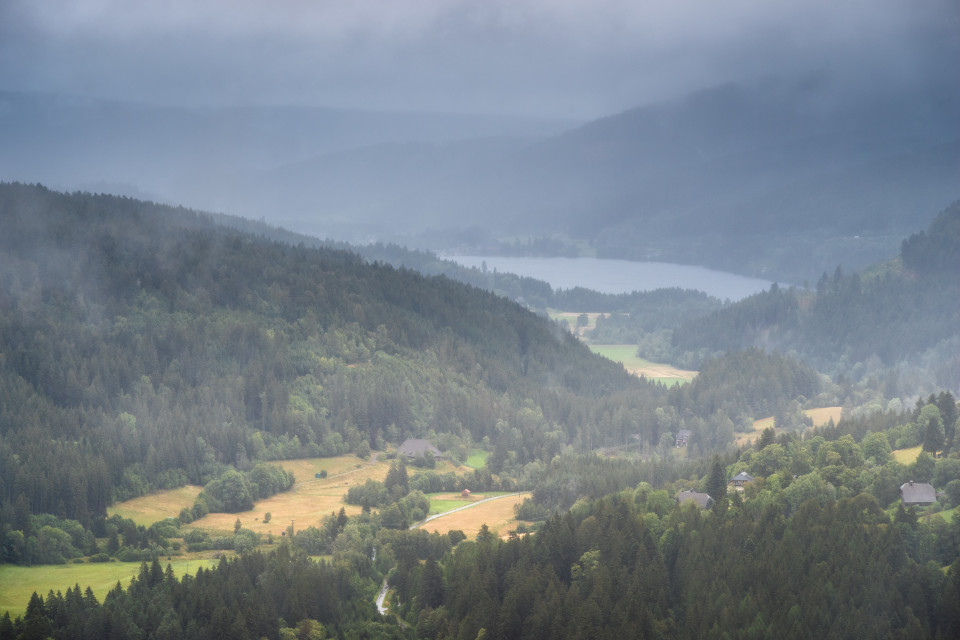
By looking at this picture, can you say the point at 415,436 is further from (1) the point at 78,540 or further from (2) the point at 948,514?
(2) the point at 948,514

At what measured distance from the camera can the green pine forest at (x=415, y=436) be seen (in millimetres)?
64875

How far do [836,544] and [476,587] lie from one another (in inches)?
834

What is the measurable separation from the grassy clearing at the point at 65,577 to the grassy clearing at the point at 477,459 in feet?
143

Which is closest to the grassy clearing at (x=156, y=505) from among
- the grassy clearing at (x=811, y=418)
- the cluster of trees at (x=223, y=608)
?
the cluster of trees at (x=223, y=608)

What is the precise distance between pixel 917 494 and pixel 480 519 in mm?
35126

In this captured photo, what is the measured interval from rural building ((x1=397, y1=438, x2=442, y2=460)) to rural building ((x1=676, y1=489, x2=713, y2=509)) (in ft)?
139

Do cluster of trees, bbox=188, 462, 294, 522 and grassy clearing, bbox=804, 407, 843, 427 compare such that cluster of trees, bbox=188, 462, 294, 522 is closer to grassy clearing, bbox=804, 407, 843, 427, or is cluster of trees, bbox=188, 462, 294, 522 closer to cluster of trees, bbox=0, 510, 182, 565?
cluster of trees, bbox=0, 510, 182, 565

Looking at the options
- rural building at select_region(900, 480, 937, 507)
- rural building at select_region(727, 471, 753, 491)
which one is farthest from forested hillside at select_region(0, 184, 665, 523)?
rural building at select_region(900, 480, 937, 507)

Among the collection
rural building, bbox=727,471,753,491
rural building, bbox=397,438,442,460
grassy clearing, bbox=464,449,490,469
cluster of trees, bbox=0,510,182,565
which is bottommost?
cluster of trees, bbox=0,510,182,565

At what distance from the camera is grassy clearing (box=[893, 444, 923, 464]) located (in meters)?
84.2

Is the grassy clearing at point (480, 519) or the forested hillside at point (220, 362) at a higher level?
the forested hillside at point (220, 362)

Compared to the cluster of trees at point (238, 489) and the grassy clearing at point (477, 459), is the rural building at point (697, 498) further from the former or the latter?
the grassy clearing at point (477, 459)

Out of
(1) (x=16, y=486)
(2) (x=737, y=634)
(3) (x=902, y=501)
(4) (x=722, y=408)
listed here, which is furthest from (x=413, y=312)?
(2) (x=737, y=634)

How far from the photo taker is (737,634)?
194 feet
